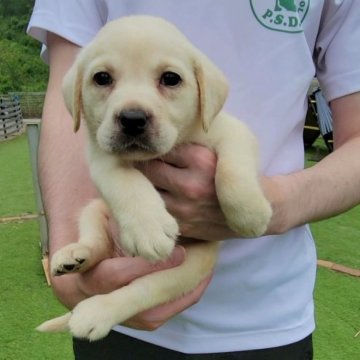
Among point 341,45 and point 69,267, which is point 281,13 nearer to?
point 341,45

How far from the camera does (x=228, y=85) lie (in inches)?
60.2

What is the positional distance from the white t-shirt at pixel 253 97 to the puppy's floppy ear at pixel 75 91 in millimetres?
161

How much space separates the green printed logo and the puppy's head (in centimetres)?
22

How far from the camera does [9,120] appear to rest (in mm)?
18875

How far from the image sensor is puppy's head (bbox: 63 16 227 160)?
1.38m

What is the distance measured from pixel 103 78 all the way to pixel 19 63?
125 ft

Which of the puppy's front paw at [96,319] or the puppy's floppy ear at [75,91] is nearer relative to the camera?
the puppy's front paw at [96,319]

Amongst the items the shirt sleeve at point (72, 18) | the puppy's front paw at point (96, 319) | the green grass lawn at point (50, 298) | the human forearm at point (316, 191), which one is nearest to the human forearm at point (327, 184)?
the human forearm at point (316, 191)

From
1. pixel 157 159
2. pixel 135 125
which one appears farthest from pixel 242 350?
pixel 135 125

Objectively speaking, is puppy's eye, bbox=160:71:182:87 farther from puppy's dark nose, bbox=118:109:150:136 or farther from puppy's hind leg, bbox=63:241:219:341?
puppy's hind leg, bbox=63:241:219:341

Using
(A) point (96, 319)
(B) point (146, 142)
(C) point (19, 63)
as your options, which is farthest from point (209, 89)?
(C) point (19, 63)

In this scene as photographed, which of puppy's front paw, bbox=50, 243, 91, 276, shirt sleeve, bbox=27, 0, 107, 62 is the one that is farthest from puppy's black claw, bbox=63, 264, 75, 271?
shirt sleeve, bbox=27, 0, 107, 62

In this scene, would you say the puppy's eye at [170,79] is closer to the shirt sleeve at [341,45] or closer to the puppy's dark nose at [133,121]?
the puppy's dark nose at [133,121]

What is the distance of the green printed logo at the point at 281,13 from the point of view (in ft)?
5.24
